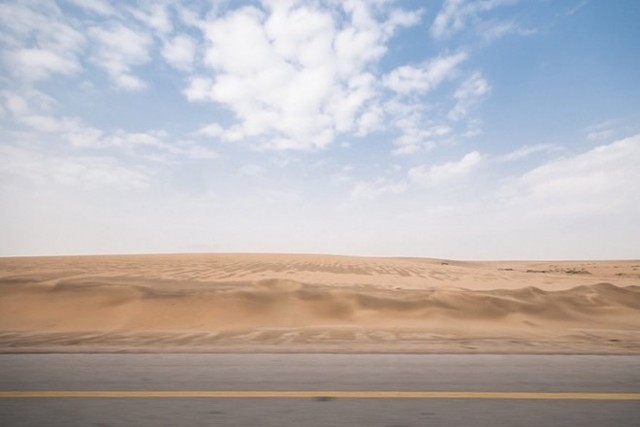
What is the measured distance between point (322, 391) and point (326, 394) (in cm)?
10

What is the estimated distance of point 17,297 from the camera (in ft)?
40.6

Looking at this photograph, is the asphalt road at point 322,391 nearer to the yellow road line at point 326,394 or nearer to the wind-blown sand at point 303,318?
the yellow road line at point 326,394

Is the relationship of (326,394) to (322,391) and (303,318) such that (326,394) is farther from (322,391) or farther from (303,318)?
(303,318)

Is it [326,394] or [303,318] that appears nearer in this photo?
[326,394]

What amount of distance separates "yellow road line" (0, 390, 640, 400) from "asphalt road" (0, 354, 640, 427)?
0.4 inches

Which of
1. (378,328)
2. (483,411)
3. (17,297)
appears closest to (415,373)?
(483,411)

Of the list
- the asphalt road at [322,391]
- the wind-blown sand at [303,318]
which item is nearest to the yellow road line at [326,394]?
the asphalt road at [322,391]

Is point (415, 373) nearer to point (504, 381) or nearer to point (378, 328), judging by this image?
point (504, 381)

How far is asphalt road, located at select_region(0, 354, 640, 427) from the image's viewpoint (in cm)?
325

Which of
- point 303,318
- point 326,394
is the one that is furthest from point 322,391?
point 303,318

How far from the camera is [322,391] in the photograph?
3979mm

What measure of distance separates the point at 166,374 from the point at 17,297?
11349mm

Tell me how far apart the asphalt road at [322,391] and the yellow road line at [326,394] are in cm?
1

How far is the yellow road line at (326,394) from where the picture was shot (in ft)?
12.3
